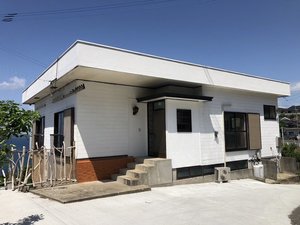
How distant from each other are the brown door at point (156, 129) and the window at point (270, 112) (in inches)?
292

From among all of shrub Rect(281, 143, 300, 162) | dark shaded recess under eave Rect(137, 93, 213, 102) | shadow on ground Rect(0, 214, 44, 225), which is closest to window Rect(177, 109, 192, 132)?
dark shaded recess under eave Rect(137, 93, 213, 102)

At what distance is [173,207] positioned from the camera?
22.5 ft

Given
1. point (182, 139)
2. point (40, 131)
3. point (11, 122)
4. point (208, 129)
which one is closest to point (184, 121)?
point (182, 139)

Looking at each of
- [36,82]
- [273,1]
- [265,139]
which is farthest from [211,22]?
[36,82]

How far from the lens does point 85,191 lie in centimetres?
820

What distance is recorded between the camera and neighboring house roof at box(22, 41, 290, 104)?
27.9 feet

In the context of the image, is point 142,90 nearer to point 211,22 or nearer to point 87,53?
point 87,53

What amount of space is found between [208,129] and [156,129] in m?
2.52

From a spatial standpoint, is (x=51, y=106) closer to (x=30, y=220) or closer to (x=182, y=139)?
(x=182, y=139)

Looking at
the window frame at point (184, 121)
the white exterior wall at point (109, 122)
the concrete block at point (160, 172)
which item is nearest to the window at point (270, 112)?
the window frame at point (184, 121)

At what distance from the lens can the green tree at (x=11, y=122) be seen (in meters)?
4.77

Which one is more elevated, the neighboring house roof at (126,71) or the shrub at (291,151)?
the neighboring house roof at (126,71)

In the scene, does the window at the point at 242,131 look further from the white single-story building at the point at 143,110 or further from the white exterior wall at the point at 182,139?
the white exterior wall at the point at 182,139

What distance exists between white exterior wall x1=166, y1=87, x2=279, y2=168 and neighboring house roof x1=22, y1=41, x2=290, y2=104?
73 cm
